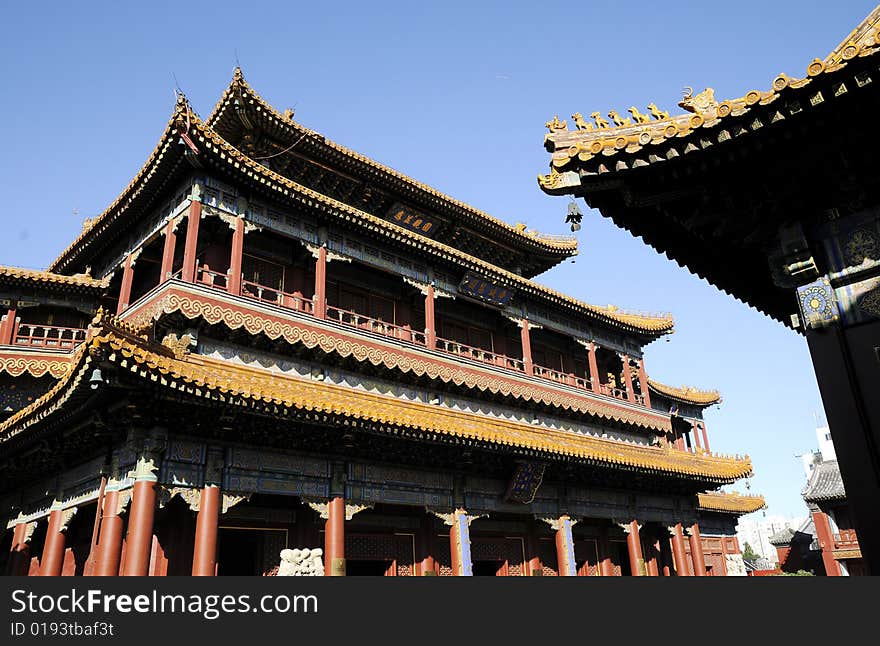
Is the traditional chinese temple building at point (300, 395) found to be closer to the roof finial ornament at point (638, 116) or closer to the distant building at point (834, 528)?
the roof finial ornament at point (638, 116)

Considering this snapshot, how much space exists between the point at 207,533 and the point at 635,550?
11464mm

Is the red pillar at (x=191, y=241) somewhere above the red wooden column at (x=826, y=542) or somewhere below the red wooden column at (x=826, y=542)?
above

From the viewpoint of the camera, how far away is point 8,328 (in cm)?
1448

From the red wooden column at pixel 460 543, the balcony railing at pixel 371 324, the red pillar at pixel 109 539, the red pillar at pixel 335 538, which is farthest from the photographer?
the balcony railing at pixel 371 324

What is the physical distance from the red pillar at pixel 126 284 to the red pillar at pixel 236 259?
9.39 ft

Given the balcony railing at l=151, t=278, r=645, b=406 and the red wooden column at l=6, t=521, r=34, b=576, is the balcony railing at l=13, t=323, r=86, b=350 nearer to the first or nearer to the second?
the balcony railing at l=151, t=278, r=645, b=406

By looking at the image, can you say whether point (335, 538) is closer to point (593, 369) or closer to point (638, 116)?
point (638, 116)

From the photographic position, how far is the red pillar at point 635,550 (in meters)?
16.3

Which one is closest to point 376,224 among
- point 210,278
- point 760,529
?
point 210,278

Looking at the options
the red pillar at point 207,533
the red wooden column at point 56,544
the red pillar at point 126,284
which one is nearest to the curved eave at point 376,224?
the red pillar at point 126,284

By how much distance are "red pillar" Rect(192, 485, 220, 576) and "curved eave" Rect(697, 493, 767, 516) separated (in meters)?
24.2

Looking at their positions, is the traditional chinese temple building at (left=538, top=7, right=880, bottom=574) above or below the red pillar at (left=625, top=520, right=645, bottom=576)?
above

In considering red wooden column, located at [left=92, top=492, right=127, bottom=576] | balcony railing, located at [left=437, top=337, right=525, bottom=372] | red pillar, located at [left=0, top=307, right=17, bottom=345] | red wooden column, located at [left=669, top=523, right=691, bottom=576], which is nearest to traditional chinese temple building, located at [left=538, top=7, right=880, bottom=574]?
red wooden column, located at [left=92, top=492, right=127, bottom=576]

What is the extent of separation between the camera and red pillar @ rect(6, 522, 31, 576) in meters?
12.7
